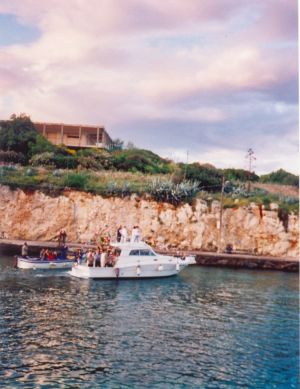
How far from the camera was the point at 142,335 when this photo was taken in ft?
64.2

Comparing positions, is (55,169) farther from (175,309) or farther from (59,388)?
(59,388)

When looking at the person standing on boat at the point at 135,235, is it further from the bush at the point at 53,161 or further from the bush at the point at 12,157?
the bush at the point at 12,157

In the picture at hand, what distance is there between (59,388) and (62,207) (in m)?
37.3

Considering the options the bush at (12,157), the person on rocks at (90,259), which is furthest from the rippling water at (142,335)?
the bush at (12,157)

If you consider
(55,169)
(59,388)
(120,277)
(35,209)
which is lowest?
(59,388)

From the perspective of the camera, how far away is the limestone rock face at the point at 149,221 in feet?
161

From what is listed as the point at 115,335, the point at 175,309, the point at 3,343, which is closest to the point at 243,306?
the point at 175,309

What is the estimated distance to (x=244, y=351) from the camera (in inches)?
726

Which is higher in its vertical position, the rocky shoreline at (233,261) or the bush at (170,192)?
the bush at (170,192)

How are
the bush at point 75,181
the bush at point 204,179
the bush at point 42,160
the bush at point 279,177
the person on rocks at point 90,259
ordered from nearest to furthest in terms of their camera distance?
the person on rocks at point 90,259, the bush at point 75,181, the bush at point 204,179, the bush at point 42,160, the bush at point 279,177

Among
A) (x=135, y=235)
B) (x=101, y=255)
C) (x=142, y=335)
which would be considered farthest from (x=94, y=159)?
(x=142, y=335)

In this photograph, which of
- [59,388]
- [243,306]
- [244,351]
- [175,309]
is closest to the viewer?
[59,388]

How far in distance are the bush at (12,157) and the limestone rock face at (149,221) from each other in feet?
42.9

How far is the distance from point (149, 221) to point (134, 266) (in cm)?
1576
